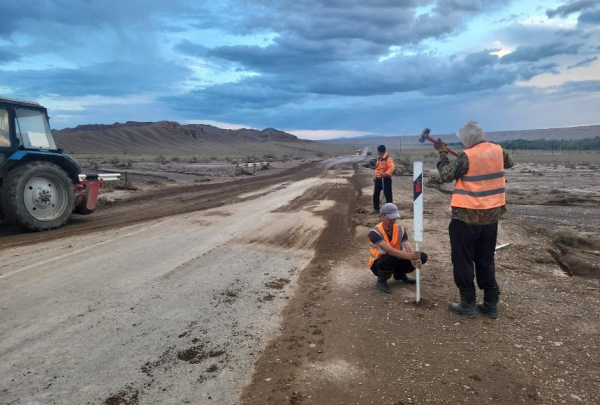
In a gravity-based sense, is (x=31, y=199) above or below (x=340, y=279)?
above

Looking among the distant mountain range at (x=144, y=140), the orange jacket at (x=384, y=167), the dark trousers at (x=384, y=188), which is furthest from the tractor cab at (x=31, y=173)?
the distant mountain range at (x=144, y=140)

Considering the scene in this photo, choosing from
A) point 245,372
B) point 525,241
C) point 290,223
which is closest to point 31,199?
point 290,223

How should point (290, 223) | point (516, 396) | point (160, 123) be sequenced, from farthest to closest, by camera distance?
point (160, 123) → point (290, 223) → point (516, 396)

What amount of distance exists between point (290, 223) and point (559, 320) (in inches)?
256

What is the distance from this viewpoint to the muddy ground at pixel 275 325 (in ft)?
11.2

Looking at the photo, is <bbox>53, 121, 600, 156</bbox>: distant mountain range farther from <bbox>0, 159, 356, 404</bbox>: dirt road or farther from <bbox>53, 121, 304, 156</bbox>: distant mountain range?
<bbox>0, 159, 356, 404</bbox>: dirt road

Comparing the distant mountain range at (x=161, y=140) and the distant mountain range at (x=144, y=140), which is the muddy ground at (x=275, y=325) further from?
the distant mountain range at (x=144, y=140)

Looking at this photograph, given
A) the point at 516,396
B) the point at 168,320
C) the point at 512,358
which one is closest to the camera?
the point at 516,396

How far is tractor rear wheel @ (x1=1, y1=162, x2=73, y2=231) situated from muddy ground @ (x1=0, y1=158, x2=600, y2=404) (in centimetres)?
49

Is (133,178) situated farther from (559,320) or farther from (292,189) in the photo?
(559,320)

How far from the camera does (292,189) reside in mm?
18438

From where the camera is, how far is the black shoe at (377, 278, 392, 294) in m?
5.64

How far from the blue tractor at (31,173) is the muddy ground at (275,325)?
25.5 inches

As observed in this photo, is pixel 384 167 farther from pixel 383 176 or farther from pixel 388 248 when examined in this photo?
pixel 388 248
